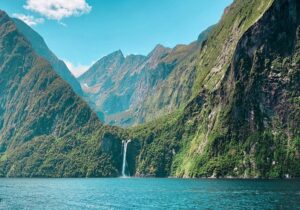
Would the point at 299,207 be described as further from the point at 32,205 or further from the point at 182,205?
the point at 32,205

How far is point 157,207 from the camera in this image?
5143 inches

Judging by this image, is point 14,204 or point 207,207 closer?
point 207,207

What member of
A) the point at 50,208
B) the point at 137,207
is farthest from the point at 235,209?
the point at 50,208

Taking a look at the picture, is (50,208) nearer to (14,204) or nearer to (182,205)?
(14,204)

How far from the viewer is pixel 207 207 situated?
124m

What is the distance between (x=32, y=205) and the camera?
13900 centimetres

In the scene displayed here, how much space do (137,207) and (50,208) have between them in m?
23.9

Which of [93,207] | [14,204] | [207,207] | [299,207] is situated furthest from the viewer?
[14,204]

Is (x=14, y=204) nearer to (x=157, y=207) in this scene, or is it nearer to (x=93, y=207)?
(x=93, y=207)

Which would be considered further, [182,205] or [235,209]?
[182,205]

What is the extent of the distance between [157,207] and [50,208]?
29.4 meters

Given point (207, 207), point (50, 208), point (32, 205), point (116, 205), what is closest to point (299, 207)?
point (207, 207)

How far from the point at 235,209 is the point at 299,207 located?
15.3m

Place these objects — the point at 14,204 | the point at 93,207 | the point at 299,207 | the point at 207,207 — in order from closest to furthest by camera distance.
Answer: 1. the point at 299,207
2. the point at 207,207
3. the point at 93,207
4. the point at 14,204
